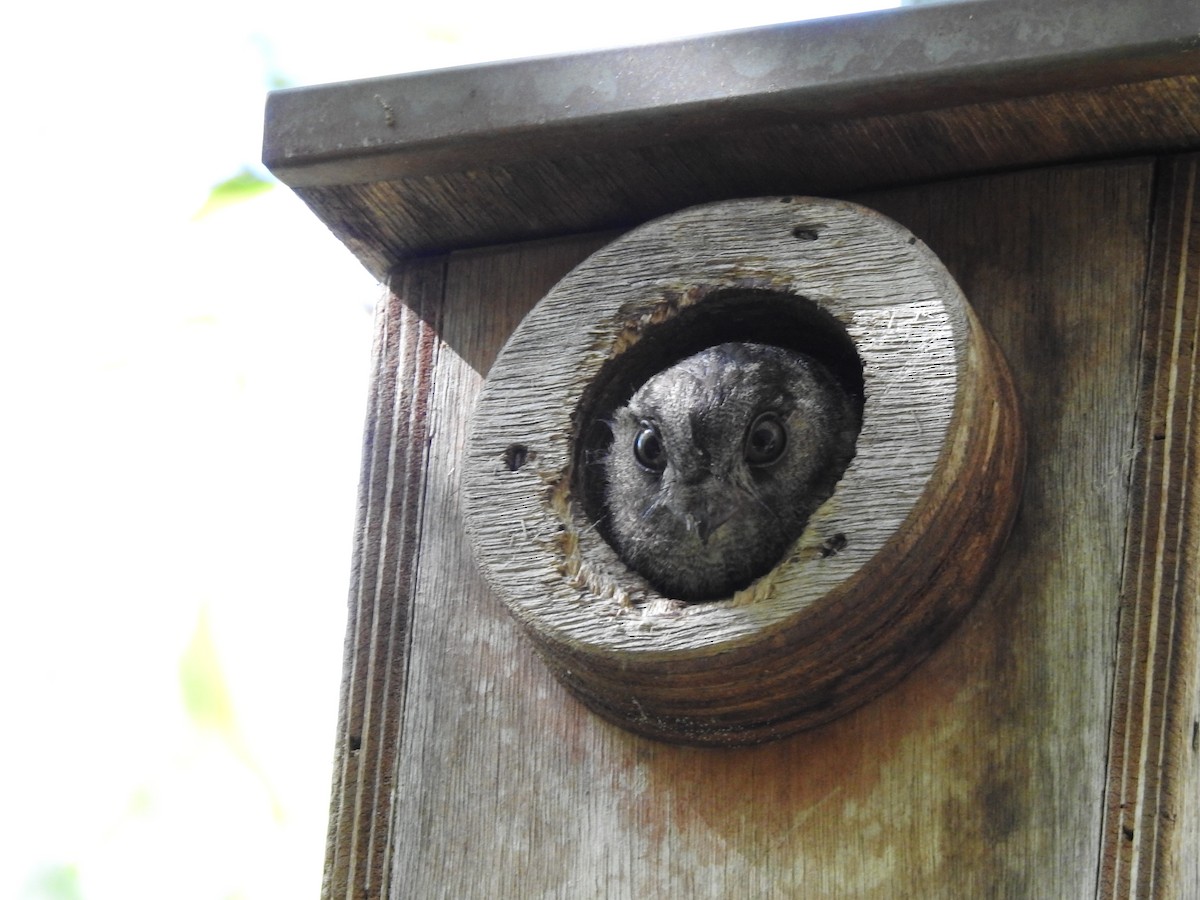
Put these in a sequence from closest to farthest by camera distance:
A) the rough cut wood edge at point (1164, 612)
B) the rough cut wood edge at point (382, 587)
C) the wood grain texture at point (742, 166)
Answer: the rough cut wood edge at point (1164, 612) < the wood grain texture at point (742, 166) < the rough cut wood edge at point (382, 587)

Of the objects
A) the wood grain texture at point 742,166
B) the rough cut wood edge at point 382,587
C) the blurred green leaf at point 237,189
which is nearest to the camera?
the wood grain texture at point 742,166

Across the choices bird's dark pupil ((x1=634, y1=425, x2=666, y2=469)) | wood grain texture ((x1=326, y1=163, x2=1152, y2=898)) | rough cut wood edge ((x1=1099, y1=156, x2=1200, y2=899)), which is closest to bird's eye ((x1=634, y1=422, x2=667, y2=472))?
bird's dark pupil ((x1=634, y1=425, x2=666, y2=469))

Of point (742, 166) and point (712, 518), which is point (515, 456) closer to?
point (712, 518)

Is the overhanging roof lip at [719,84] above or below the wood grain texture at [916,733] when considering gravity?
above

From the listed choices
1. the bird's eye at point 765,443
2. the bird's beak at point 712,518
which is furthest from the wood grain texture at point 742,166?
the bird's beak at point 712,518

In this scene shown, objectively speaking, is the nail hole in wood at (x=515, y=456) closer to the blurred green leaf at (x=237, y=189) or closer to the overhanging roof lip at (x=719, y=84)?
the overhanging roof lip at (x=719, y=84)

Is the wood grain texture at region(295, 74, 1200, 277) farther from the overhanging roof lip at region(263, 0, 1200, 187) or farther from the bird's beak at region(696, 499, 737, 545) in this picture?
the bird's beak at region(696, 499, 737, 545)
